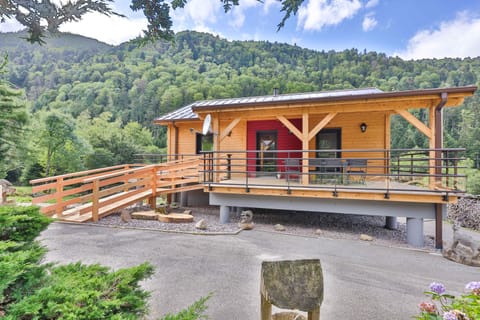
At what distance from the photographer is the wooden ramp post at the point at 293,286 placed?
158 centimetres

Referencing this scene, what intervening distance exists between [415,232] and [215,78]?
111 ft

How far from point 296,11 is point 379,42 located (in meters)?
45.6

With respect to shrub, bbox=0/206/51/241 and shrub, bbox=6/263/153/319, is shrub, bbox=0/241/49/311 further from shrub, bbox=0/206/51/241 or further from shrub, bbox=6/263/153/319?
shrub, bbox=0/206/51/241

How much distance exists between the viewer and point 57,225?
6.06 meters

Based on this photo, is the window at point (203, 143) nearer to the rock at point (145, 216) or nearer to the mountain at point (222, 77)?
the rock at point (145, 216)

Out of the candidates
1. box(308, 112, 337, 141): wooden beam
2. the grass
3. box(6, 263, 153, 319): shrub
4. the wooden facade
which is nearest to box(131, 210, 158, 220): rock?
the grass

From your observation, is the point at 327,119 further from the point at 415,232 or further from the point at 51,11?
the point at 51,11

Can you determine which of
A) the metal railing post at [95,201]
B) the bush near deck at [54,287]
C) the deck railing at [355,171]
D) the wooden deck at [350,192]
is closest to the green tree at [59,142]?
the metal railing post at [95,201]

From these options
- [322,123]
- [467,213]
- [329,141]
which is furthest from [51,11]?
[467,213]

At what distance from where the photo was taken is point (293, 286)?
1612 mm

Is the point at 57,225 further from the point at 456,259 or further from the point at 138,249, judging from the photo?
the point at 456,259

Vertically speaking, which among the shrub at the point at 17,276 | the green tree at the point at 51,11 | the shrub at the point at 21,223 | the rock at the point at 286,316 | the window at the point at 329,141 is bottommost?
the rock at the point at 286,316

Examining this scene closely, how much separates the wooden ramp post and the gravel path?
14.3ft

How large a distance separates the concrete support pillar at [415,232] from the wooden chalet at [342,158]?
0.02m
